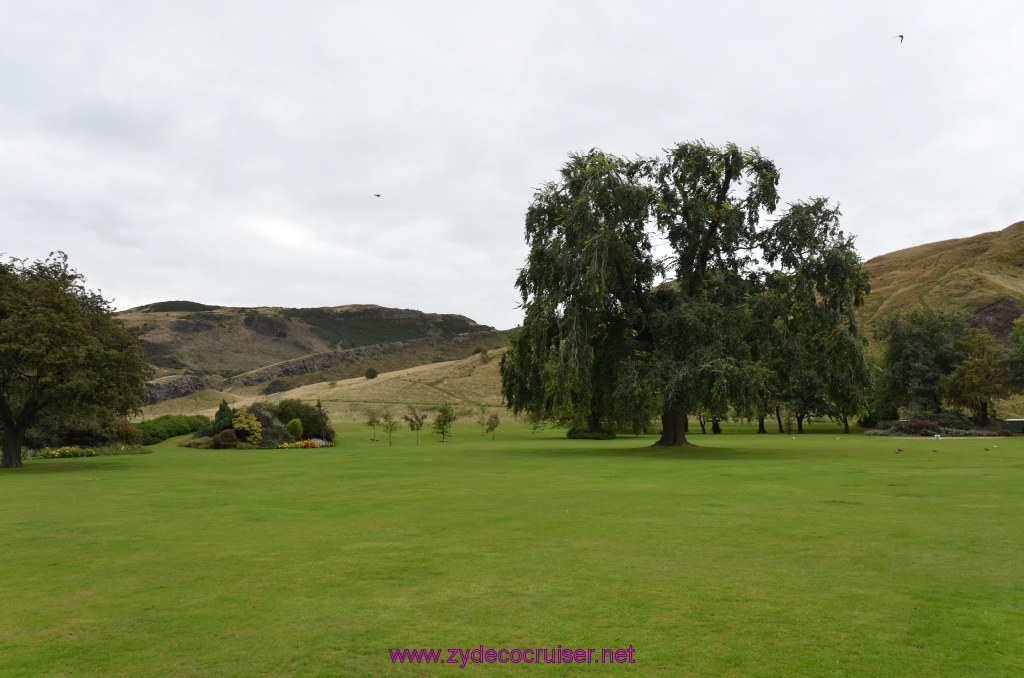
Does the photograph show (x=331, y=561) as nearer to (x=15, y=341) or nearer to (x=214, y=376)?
(x=15, y=341)

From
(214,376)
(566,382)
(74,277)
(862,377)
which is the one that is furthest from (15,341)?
(214,376)

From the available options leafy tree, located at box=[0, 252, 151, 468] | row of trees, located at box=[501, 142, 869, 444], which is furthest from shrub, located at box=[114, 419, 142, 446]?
row of trees, located at box=[501, 142, 869, 444]

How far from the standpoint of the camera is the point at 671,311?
31.8 meters

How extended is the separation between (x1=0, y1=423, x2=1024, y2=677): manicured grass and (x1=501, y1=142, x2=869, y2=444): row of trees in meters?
13.5

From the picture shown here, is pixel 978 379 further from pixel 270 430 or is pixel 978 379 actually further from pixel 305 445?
pixel 270 430

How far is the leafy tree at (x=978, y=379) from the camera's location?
5406 centimetres

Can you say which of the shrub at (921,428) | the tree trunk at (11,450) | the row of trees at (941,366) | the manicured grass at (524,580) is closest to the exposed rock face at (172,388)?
the tree trunk at (11,450)

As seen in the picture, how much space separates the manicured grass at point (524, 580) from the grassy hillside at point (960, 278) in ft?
328

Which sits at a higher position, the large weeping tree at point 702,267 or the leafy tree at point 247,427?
the large weeping tree at point 702,267

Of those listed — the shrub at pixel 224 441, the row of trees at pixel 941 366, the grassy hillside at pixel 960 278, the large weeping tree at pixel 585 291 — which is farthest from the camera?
the grassy hillside at pixel 960 278

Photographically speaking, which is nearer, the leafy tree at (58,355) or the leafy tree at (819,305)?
the leafy tree at (58,355)

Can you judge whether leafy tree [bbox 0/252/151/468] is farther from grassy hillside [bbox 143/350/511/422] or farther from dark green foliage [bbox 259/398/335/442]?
grassy hillside [bbox 143/350/511/422]

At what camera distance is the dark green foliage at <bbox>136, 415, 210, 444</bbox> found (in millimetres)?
49969

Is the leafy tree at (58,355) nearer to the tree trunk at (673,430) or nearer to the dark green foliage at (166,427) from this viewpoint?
the dark green foliage at (166,427)
